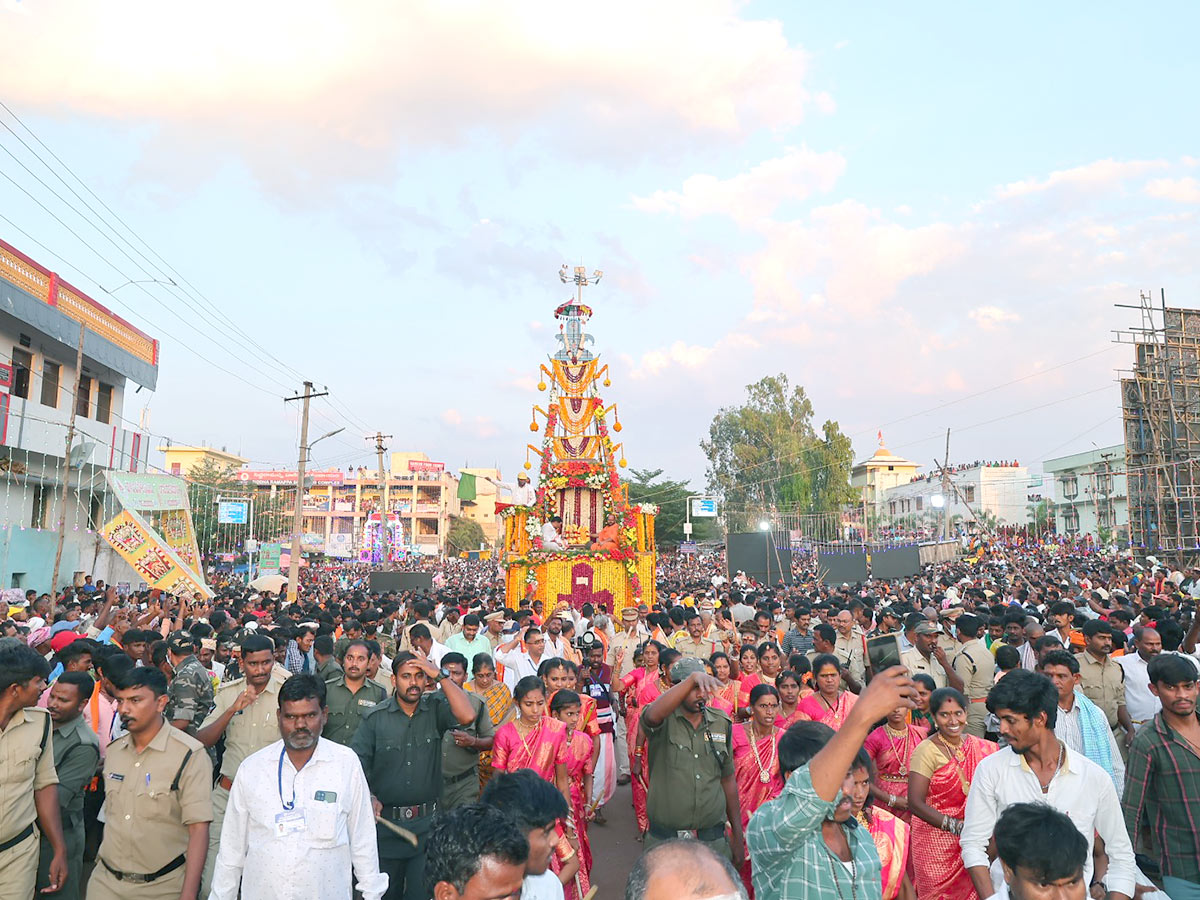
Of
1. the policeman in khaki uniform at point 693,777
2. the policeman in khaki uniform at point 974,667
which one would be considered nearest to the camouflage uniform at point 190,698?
the policeman in khaki uniform at point 693,777

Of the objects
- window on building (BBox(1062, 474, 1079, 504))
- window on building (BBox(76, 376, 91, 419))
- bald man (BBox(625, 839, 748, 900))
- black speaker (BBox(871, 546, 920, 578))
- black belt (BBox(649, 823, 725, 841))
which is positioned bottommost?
black belt (BBox(649, 823, 725, 841))

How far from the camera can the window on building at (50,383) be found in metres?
24.3

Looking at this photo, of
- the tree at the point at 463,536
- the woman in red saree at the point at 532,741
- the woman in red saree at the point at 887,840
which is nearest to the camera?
the woman in red saree at the point at 887,840

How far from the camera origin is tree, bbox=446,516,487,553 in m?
80.7

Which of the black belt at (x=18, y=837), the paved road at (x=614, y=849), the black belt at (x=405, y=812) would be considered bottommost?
the paved road at (x=614, y=849)

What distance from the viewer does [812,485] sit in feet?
160

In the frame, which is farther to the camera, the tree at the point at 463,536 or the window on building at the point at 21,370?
the tree at the point at 463,536

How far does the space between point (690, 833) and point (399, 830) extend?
162cm

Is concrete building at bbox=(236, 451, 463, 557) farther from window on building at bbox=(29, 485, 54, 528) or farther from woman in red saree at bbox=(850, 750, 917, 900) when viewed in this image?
woman in red saree at bbox=(850, 750, 917, 900)

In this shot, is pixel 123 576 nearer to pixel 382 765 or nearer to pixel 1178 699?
pixel 382 765

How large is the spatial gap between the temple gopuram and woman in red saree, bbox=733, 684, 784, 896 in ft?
52.4

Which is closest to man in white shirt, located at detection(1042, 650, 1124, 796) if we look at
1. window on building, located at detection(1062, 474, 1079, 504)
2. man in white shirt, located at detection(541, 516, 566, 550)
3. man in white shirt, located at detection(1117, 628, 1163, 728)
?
man in white shirt, located at detection(1117, 628, 1163, 728)

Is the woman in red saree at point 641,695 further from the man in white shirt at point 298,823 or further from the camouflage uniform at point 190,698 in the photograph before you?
the camouflage uniform at point 190,698

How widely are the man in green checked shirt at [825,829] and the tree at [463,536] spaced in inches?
3037
